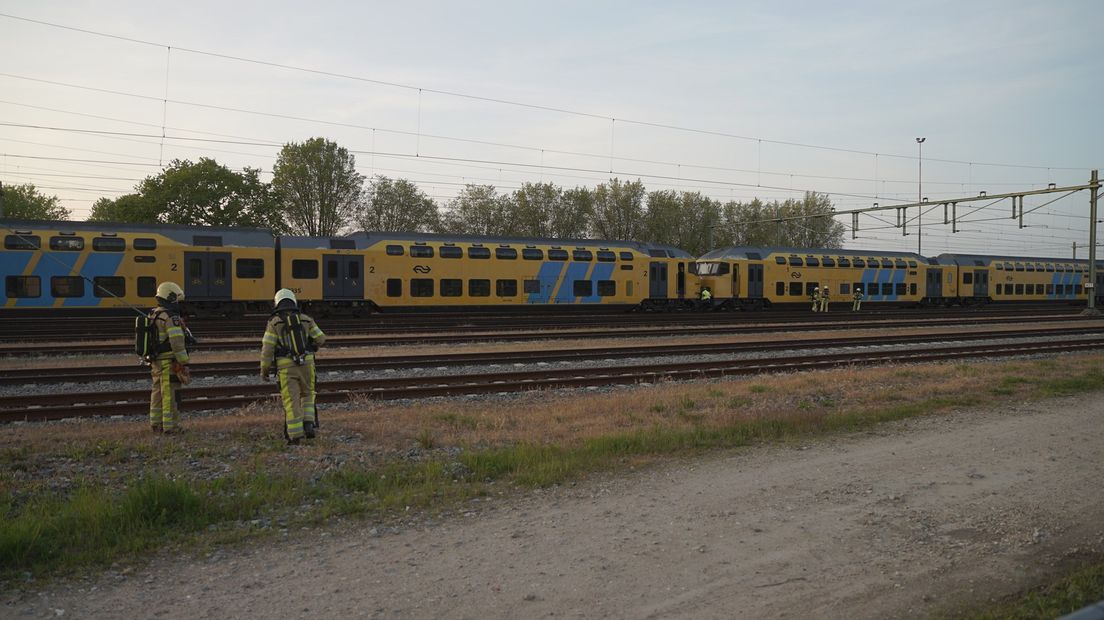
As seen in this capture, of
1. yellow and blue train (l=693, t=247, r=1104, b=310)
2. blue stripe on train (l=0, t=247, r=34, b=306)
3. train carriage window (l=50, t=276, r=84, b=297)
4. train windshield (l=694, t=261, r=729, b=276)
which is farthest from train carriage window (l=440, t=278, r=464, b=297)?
blue stripe on train (l=0, t=247, r=34, b=306)

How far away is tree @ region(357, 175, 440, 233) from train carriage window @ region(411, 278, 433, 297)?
29.6 metres

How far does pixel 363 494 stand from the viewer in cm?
680

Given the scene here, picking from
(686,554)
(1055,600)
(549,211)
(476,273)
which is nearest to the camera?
(1055,600)

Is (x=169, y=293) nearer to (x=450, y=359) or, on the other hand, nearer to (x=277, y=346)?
(x=277, y=346)

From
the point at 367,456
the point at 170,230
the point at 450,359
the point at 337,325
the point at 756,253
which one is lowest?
the point at 367,456

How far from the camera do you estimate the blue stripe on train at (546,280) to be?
3191cm

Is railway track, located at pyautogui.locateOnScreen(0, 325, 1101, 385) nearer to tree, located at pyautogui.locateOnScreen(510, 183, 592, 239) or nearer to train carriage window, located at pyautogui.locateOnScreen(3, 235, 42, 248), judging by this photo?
train carriage window, located at pyautogui.locateOnScreen(3, 235, 42, 248)

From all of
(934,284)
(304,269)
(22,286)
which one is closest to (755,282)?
(934,284)

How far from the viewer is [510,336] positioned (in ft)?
70.0

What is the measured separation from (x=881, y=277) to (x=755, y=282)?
10776mm

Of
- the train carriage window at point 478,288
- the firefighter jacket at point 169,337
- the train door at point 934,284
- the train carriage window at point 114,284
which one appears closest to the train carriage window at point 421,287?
the train carriage window at point 478,288

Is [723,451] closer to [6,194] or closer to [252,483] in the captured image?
[252,483]

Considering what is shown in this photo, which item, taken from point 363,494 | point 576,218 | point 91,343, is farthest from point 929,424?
point 576,218

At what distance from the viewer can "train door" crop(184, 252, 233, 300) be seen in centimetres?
2586
